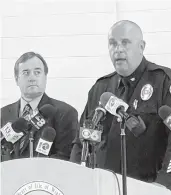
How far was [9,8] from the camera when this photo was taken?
2.22 metres

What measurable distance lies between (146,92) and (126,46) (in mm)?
187

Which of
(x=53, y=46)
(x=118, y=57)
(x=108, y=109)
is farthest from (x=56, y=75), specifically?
(x=108, y=109)

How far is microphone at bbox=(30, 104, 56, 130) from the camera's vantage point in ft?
6.24

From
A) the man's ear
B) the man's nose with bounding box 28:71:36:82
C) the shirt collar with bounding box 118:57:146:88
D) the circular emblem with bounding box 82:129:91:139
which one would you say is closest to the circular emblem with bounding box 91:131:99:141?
the circular emblem with bounding box 82:129:91:139

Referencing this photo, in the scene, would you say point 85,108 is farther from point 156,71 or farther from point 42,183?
point 42,183

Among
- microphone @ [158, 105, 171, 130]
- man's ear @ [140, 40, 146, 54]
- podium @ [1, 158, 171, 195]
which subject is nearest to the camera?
podium @ [1, 158, 171, 195]

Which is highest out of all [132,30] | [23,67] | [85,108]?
[132,30]

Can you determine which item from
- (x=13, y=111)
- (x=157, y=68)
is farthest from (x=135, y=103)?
(x=13, y=111)

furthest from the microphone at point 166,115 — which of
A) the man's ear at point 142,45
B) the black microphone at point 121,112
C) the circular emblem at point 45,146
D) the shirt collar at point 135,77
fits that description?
the circular emblem at point 45,146

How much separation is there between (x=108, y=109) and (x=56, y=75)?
25.6 inches

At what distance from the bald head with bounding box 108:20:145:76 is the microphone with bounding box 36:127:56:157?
35 cm

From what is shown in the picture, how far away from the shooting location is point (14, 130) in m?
1.84

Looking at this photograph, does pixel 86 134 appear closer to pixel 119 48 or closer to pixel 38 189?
pixel 38 189

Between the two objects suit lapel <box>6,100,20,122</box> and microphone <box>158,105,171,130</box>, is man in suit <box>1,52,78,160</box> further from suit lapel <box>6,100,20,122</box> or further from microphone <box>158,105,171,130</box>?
microphone <box>158,105,171,130</box>
